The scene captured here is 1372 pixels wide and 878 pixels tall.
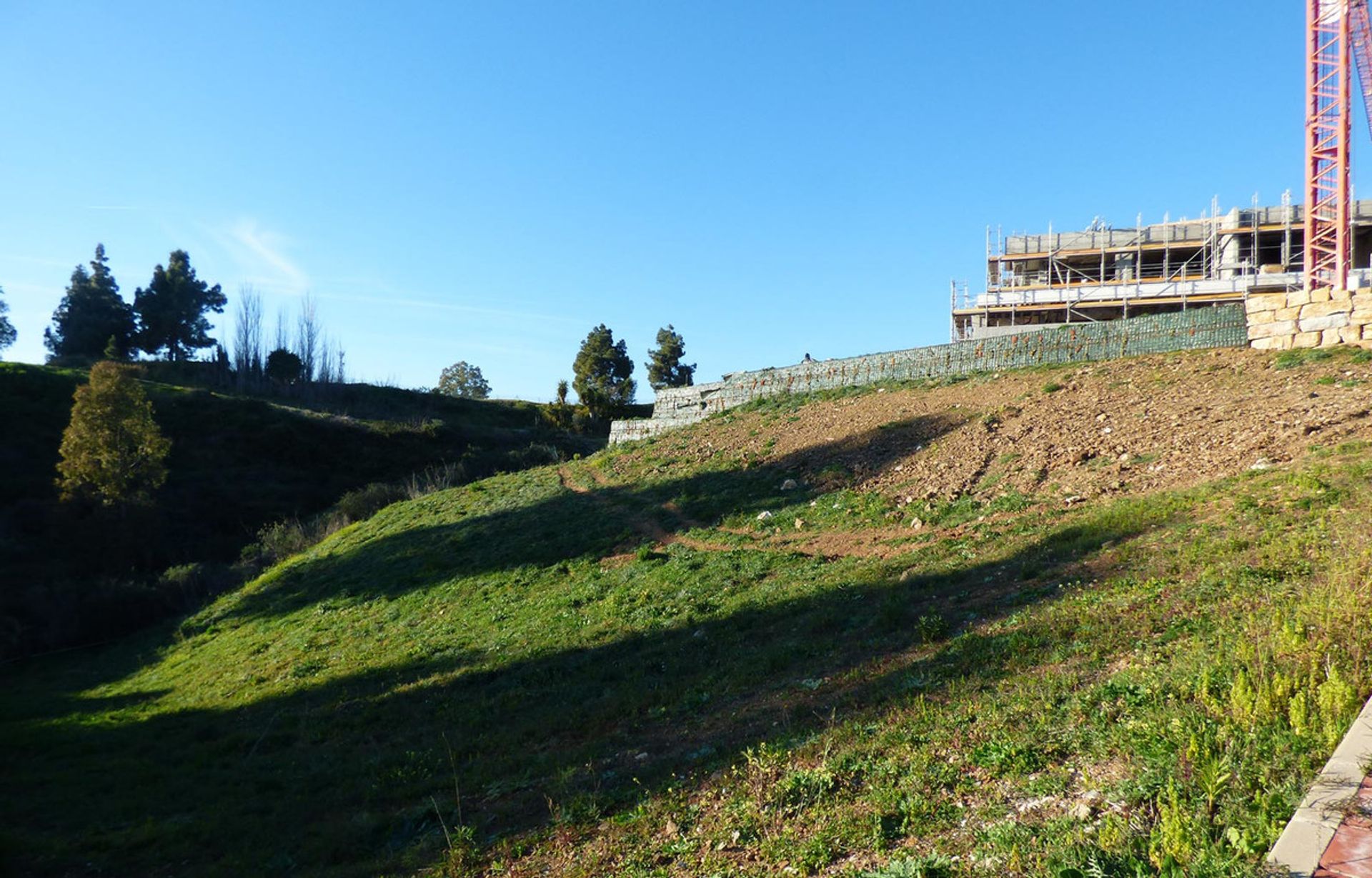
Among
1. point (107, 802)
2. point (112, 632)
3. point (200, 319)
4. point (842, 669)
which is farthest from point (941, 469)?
point (200, 319)

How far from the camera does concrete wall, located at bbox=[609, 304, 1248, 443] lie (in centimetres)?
2097

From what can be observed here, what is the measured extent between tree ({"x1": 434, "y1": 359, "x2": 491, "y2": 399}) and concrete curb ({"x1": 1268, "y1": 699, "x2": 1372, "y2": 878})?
303ft

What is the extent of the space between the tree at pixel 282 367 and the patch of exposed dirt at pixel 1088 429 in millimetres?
54829

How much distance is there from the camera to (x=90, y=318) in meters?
65.1

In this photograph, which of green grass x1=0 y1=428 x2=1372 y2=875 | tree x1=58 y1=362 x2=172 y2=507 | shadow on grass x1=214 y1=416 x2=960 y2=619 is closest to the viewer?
green grass x1=0 y1=428 x2=1372 y2=875

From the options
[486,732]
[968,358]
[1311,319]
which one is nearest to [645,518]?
[486,732]

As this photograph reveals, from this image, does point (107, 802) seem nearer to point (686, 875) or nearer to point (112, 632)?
point (686, 875)

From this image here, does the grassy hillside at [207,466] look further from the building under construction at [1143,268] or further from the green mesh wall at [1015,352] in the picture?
the building under construction at [1143,268]

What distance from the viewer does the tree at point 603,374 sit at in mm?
60125

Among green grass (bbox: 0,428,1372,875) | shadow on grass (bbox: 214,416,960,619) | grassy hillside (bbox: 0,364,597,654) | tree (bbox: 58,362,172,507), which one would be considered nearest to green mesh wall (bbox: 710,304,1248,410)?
shadow on grass (bbox: 214,416,960,619)

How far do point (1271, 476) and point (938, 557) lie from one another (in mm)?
4424

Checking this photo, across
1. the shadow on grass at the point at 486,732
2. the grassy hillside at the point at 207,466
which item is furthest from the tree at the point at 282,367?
the shadow on grass at the point at 486,732

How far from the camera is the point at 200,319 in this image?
234ft

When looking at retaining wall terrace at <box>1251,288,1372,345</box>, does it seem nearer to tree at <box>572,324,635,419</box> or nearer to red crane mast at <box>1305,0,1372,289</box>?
red crane mast at <box>1305,0,1372,289</box>
